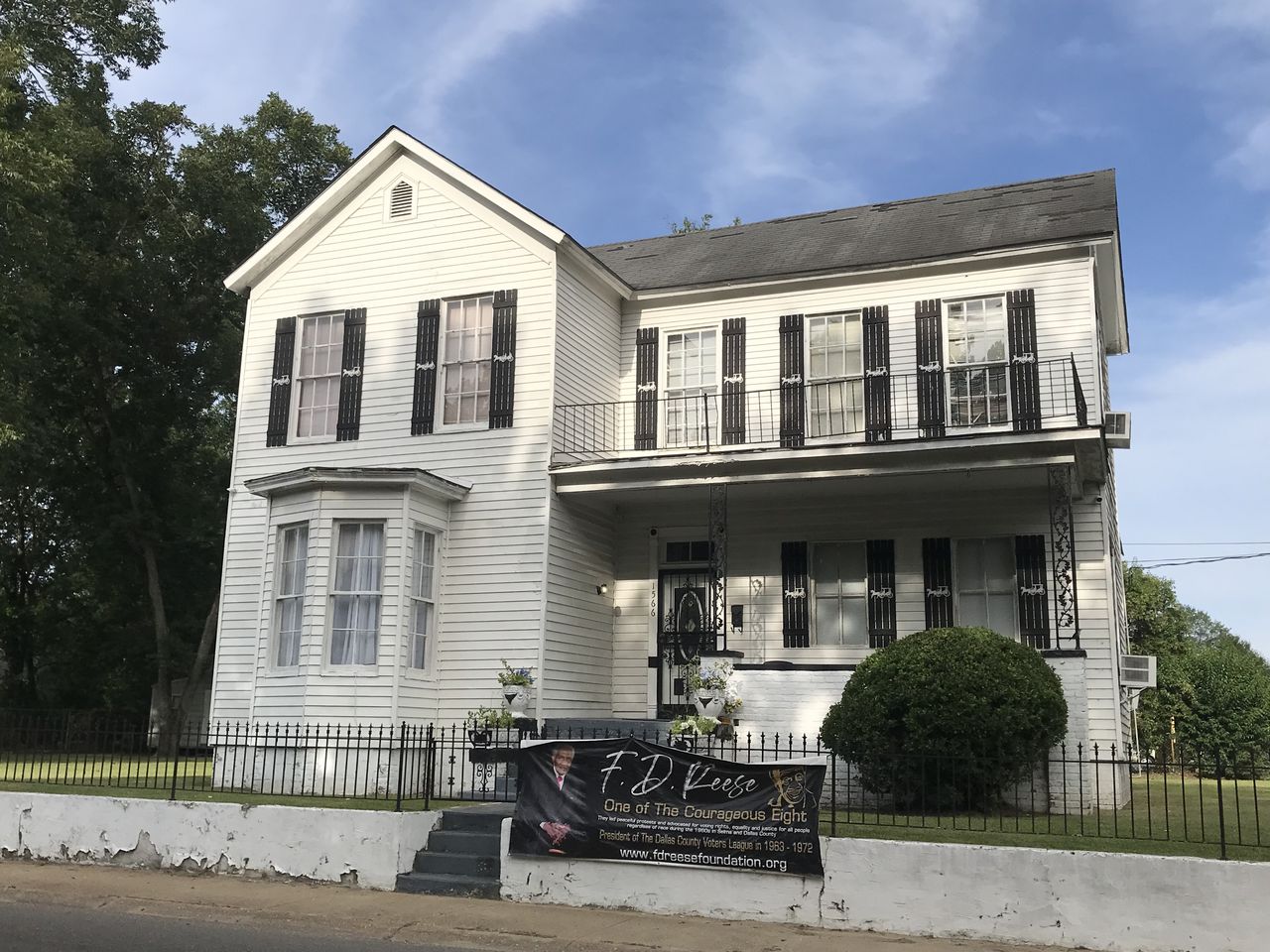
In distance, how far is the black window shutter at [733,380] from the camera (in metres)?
16.8

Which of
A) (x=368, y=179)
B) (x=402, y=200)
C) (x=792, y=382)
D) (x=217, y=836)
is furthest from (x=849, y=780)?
(x=368, y=179)

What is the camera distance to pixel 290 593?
15.4m

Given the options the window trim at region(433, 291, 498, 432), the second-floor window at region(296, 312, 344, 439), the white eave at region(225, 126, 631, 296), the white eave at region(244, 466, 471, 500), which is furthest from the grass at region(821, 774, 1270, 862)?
the second-floor window at region(296, 312, 344, 439)

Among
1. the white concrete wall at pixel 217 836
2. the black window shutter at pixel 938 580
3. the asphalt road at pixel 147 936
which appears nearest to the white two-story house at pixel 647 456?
the black window shutter at pixel 938 580

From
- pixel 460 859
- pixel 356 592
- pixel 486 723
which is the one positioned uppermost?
pixel 356 592

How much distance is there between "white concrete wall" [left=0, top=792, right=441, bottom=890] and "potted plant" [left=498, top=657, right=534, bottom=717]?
142 inches

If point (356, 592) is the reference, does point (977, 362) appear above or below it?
above

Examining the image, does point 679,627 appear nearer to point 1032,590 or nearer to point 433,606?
point 433,606

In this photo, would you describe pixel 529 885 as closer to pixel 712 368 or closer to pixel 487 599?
pixel 487 599

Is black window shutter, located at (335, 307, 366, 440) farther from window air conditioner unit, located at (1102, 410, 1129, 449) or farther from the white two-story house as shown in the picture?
window air conditioner unit, located at (1102, 410, 1129, 449)

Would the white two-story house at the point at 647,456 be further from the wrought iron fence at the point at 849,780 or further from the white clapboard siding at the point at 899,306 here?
the wrought iron fence at the point at 849,780

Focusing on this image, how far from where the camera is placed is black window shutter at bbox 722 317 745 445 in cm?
1675

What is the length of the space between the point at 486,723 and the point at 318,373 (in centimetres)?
→ 622

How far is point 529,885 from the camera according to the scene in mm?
9984
